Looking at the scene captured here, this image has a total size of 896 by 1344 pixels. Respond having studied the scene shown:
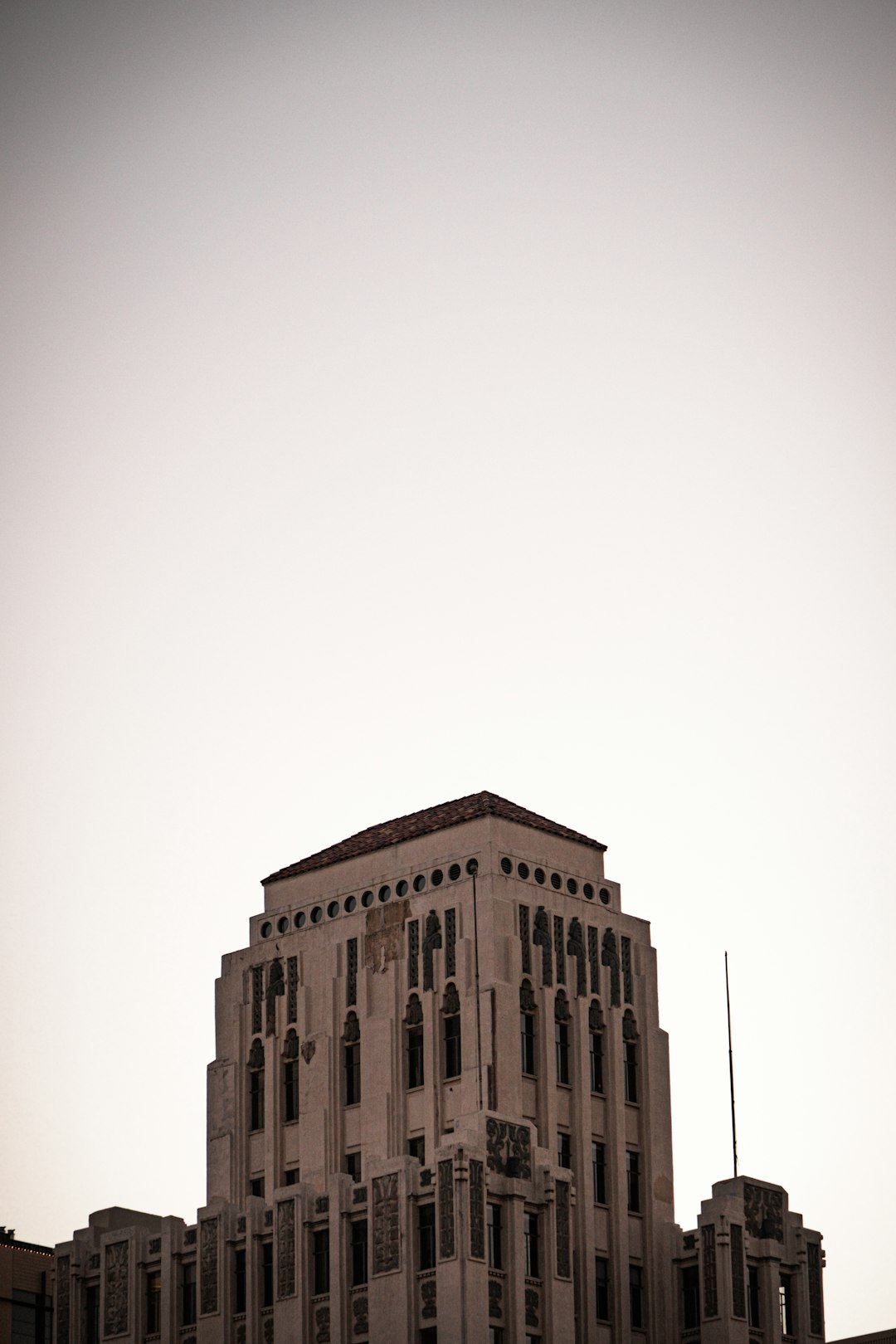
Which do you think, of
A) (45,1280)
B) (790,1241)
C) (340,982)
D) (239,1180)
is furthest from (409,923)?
(45,1280)

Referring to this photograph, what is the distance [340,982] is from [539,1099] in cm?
949

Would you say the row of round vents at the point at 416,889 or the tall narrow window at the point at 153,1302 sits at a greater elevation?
the row of round vents at the point at 416,889

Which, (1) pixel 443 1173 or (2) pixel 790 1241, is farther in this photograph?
(2) pixel 790 1241

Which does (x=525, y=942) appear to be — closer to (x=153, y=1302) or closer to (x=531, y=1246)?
(x=531, y=1246)

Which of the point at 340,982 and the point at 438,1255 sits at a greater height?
the point at 340,982

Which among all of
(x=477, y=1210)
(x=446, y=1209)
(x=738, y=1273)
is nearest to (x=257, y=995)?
(x=446, y=1209)

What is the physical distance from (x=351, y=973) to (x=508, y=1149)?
11.6m

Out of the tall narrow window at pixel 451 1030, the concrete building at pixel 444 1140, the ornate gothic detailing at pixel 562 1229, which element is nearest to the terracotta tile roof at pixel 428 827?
the concrete building at pixel 444 1140

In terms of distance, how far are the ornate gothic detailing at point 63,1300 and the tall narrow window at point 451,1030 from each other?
1774 cm

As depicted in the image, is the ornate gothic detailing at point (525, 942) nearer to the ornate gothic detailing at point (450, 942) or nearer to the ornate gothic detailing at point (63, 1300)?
the ornate gothic detailing at point (450, 942)

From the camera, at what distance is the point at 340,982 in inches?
4299

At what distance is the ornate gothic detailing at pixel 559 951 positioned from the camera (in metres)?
108

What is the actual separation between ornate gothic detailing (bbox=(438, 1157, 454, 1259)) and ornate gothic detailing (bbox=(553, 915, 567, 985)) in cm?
1142

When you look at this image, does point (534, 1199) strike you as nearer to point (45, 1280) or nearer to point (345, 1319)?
point (345, 1319)
